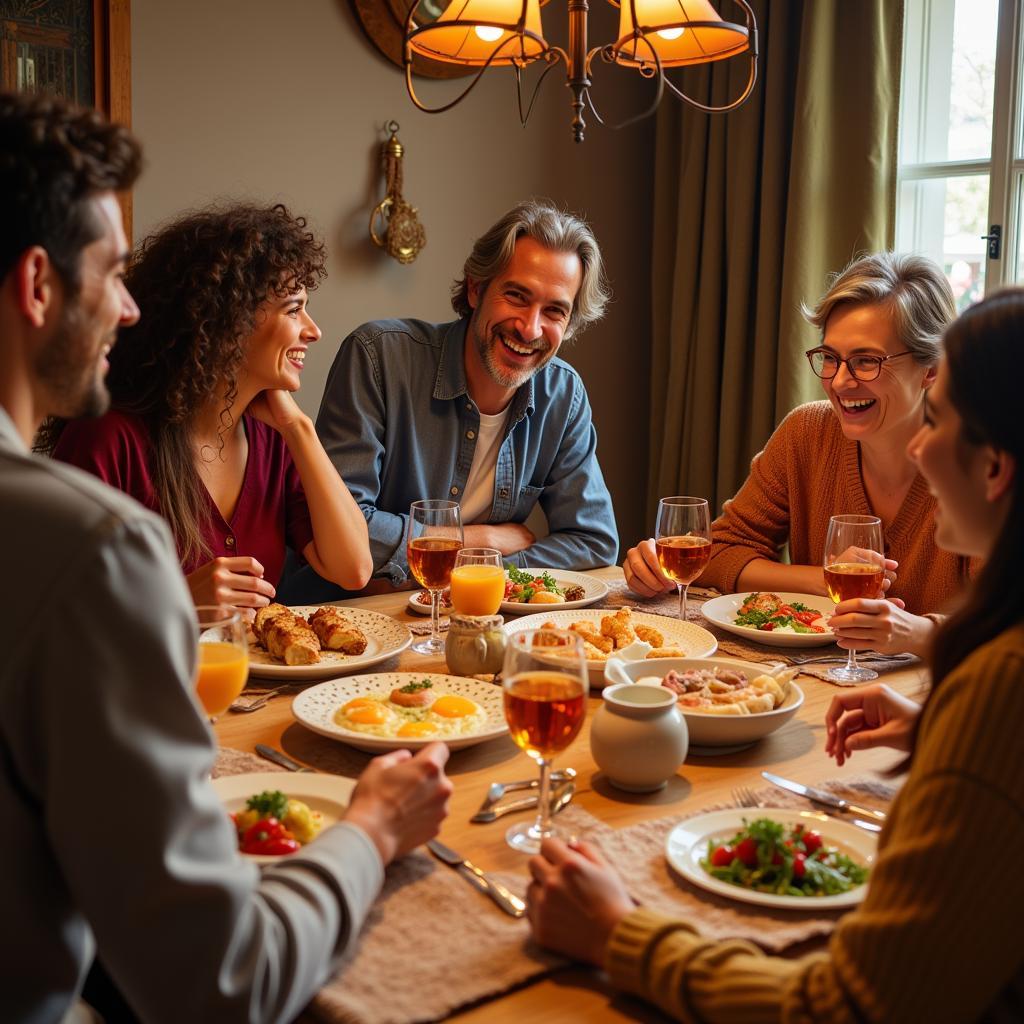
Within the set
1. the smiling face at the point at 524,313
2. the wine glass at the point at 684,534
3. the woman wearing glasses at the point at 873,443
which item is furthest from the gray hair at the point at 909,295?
the smiling face at the point at 524,313

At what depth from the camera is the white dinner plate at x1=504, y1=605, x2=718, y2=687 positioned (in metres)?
1.93

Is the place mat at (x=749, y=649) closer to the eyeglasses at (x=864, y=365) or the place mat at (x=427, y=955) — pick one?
the eyeglasses at (x=864, y=365)

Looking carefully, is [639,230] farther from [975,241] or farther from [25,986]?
[25,986]

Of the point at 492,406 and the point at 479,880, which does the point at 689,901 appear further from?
the point at 492,406

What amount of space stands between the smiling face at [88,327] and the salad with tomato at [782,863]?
789 mm

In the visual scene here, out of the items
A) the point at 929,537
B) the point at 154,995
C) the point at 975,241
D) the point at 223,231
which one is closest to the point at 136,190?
the point at 223,231

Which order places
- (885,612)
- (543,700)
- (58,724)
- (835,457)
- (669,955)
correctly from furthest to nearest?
(835,457)
(885,612)
(543,700)
(669,955)
(58,724)

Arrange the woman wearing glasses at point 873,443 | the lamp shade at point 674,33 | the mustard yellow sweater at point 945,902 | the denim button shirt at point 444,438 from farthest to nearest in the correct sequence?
the denim button shirt at point 444,438, the woman wearing glasses at point 873,443, the lamp shade at point 674,33, the mustard yellow sweater at point 945,902

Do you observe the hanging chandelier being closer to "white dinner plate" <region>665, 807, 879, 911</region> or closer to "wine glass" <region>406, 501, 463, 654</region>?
"wine glass" <region>406, 501, 463, 654</region>

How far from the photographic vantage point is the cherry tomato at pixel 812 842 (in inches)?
47.0

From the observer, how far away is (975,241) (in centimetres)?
372

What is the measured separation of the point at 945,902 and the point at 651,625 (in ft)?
4.01

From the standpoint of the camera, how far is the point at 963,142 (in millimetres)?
3719

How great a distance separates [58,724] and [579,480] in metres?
2.23
